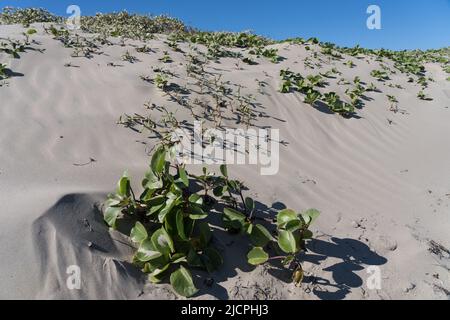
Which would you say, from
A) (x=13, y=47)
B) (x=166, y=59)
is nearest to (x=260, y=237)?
(x=166, y=59)

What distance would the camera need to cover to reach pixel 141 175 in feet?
12.7

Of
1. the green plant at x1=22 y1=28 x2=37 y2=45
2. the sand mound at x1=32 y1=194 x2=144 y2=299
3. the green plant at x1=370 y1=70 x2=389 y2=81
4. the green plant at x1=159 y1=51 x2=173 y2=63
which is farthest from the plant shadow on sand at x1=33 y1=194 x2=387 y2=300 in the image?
the green plant at x1=370 y1=70 x2=389 y2=81

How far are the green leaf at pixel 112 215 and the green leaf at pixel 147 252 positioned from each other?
38 cm

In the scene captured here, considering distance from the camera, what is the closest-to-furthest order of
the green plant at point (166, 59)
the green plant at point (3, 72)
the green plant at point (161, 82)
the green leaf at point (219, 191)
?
the green leaf at point (219, 191) < the green plant at point (3, 72) < the green plant at point (161, 82) < the green plant at point (166, 59)

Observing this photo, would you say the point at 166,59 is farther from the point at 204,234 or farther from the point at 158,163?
the point at 204,234

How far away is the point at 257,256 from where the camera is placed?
9.59 feet

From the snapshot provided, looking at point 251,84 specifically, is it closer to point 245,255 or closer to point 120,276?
point 245,255

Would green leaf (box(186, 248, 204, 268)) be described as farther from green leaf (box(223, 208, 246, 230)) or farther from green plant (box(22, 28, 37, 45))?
green plant (box(22, 28, 37, 45))

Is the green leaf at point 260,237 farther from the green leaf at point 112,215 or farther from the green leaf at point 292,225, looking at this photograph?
the green leaf at point 112,215

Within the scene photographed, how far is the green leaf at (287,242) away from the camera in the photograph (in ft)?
9.58

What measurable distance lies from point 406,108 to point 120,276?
297 inches

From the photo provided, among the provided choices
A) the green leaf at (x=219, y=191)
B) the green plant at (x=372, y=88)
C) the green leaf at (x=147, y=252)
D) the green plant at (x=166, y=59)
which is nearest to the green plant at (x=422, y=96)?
the green plant at (x=372, y=88)

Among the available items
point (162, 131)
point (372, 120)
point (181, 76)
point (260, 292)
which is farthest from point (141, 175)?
point (372, 120)

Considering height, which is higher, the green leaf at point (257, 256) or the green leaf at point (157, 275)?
the green leaf at point (257, 256)
